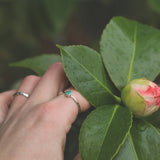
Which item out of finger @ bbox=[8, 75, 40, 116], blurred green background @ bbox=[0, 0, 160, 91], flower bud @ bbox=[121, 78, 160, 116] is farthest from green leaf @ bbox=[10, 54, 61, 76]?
blurred green background @ bbox=[0, 0, 160, 91]

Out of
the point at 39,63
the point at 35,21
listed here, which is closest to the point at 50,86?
the point at 39,63

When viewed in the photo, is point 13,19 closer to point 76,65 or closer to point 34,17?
point 34,17

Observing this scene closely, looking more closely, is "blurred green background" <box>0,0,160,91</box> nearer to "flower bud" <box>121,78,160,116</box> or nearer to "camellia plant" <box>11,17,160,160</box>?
"camellia plant" <box>11,17,160,160</box>

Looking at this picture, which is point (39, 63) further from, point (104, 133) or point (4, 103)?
point (104, 133)

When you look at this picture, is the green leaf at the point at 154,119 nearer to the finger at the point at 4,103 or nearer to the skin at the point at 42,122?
the skin at the point at 42,122

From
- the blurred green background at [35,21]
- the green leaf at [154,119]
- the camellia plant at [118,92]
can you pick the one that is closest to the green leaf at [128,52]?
the camellia plant at [118,92]

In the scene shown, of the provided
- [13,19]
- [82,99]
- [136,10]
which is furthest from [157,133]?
[13,19]

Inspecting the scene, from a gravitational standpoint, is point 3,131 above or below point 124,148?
above
